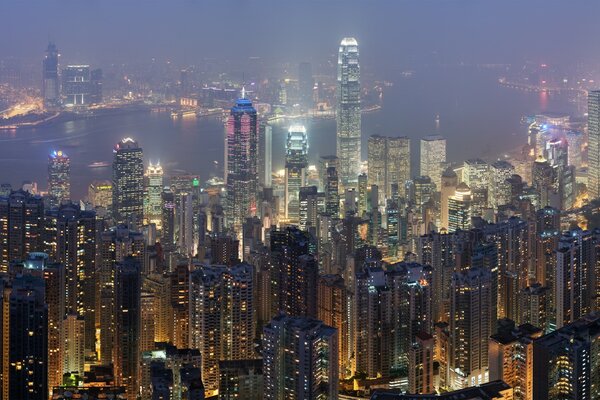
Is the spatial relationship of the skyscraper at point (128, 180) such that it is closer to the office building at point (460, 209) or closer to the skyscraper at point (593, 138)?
the office building at point (460, 209)

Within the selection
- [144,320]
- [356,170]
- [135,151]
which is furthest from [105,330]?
[356,170]

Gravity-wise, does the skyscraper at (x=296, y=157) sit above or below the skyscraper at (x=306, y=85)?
below

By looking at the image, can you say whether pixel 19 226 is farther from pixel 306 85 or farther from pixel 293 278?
pixel 306 85

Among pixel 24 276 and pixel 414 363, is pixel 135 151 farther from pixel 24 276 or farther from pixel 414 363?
pixel 414 363

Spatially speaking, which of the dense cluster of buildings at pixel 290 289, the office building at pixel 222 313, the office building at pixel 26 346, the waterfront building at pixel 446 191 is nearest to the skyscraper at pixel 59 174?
the dense cluster of buildings at pixel 290 289

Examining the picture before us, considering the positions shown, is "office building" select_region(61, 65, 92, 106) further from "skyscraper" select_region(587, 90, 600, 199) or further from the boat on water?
"skyscraper" select_region(587, 90, 600, 199)

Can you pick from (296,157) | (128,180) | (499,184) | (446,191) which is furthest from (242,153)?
(499,184)

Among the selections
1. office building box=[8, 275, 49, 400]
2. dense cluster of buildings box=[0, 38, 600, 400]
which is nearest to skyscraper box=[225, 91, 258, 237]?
dense cluster of buildings box=[0, 38, 600, 400]
